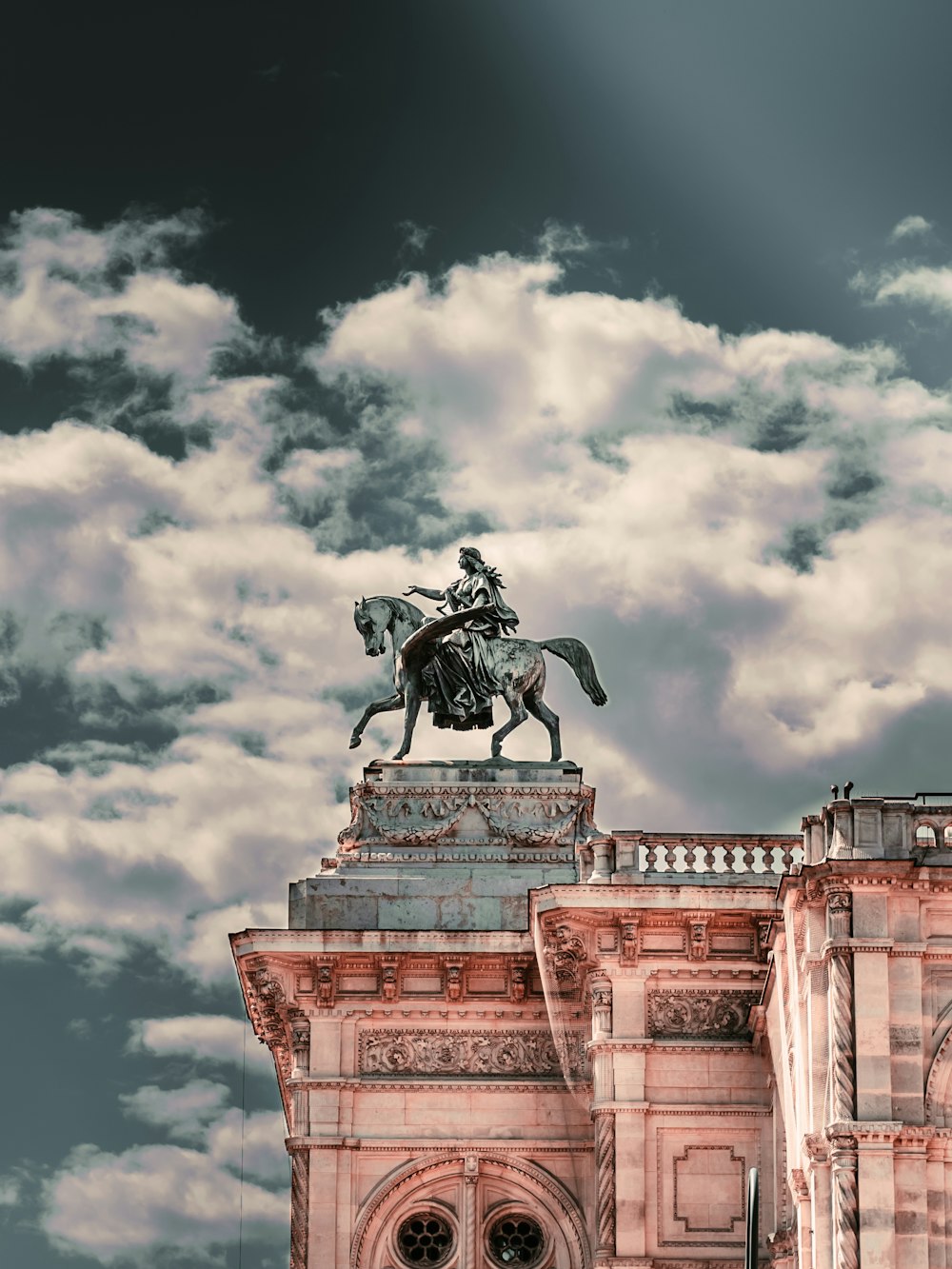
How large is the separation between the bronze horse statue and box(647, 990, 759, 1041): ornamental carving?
675 centimetres

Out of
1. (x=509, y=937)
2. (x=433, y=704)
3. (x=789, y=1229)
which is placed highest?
(x=433, y=704)

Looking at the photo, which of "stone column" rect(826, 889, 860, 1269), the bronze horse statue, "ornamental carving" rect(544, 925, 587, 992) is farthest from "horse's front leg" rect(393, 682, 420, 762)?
"stone column" rect(826, 889, 860, 1269)

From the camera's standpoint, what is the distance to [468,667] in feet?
200

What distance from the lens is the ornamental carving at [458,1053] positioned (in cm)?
5641

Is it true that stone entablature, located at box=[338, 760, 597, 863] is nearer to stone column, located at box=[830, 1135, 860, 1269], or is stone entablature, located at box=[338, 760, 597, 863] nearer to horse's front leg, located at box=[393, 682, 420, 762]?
horse's front leg, located at box=[393, 682, 420, 762]

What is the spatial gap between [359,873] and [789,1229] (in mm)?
11600

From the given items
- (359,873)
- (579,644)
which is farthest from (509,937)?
(579,644)

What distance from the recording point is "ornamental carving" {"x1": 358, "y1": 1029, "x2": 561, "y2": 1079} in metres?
56.4

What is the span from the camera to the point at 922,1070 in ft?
147

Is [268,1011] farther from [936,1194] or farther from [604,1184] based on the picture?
[936,1194]

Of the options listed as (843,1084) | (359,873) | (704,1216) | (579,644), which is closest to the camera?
(843,1084)

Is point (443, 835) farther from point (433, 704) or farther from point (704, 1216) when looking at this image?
point (704, 1216)

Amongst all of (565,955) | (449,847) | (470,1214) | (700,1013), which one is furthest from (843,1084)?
(449,847)

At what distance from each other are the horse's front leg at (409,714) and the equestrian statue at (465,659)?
0.05 ft
